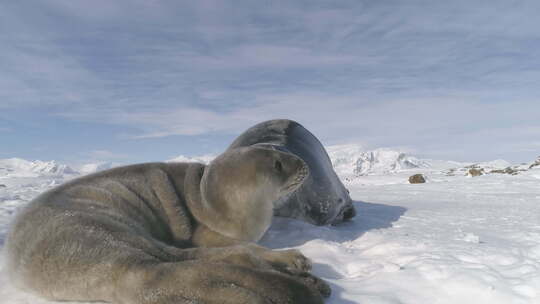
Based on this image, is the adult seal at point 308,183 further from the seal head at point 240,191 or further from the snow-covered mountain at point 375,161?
the snow-covered mountain at point 375,161

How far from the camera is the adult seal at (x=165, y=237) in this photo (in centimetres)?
147

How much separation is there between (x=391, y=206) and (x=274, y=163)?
3.45m

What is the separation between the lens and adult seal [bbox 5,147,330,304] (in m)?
1.47

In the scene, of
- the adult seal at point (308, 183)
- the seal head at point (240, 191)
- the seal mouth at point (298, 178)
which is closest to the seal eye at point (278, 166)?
the seal head at point (240, 191)

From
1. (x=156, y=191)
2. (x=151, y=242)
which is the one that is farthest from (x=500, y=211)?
(x=151, y=242)

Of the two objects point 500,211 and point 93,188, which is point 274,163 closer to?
point 93,188

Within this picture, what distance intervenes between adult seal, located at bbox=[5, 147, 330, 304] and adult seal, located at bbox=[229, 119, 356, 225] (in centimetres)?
85

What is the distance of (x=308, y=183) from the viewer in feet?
13.7

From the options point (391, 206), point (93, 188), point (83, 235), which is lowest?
point (391, 206)

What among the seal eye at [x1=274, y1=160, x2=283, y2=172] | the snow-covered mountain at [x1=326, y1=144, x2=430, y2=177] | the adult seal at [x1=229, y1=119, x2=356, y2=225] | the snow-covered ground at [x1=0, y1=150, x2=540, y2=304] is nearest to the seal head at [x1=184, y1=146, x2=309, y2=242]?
the seal eye at [x1=274, y1=160, x2=283, y2=172]

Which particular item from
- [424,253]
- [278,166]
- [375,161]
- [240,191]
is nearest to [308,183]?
[278,166]

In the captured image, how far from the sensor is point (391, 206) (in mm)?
5961

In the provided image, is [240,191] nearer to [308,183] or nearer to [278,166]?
[278,166]

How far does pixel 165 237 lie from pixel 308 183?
1.81 m
